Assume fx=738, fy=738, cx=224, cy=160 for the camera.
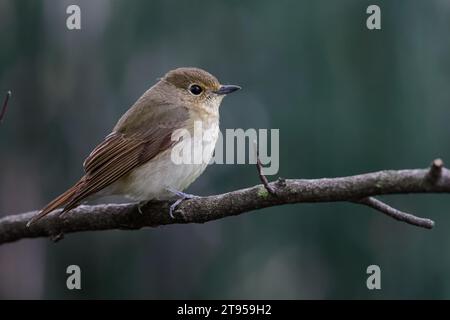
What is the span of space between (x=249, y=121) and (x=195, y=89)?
Answer: 120 cm

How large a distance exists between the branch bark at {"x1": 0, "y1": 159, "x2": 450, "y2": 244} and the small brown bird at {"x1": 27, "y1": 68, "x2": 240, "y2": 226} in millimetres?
137

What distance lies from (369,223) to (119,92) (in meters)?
2.36

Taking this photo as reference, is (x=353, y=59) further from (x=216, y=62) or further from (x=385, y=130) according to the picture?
(x=216, y=62)

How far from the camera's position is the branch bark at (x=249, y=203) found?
112 inches

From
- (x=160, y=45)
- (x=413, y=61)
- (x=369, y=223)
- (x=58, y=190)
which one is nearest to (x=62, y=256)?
(x=58, y=190)

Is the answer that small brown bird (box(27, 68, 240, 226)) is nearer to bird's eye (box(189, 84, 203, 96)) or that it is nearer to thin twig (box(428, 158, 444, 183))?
bird's eye (box(189, 84, 203, 96))

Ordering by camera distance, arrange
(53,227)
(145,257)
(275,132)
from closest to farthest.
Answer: (53,227)
(275,132)
(145,257)

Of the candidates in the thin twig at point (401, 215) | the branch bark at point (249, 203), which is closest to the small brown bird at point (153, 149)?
the branch bark at point (249, 203)

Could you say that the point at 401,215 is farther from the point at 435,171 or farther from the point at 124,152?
the point at 124,152

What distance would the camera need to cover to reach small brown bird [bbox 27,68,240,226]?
4.17 metres

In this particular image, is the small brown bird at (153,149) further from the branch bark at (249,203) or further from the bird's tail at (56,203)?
the branch bark at (249,203)

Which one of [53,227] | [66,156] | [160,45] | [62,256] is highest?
[160,45]

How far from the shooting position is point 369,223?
18.6ft

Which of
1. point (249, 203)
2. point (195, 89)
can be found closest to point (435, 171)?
point (249, 203)
